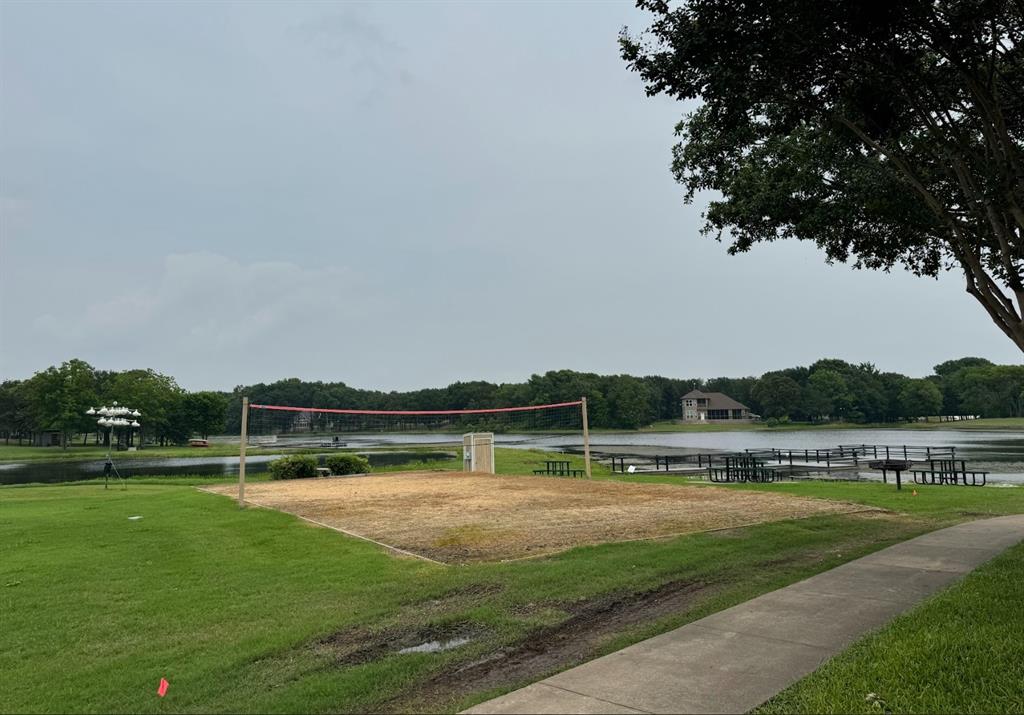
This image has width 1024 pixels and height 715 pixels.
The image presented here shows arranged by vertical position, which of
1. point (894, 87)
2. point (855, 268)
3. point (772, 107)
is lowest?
point (855, 268)

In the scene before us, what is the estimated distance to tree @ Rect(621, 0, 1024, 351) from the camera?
6.80 m

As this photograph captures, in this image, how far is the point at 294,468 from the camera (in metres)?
25.1

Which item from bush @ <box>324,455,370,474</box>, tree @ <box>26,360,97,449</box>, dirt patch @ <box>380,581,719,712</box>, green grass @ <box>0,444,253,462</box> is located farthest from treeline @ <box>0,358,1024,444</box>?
dirt patch @ <box>380,581,719,712</box>

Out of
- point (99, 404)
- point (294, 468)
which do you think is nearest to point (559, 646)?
point (294, 468)

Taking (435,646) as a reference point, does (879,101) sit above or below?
above

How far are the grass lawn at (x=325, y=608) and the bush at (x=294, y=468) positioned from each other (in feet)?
46.1

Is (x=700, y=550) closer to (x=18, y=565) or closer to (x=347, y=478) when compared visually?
(x=18, y=565)

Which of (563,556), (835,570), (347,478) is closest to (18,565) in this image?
(563,556)

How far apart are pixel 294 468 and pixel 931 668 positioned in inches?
949

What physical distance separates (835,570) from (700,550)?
1.77m

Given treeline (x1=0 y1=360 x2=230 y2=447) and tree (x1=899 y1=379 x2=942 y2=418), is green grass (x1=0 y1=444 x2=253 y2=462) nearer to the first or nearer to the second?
treeline (x1=0 y1=360 x2=230 y2=447)

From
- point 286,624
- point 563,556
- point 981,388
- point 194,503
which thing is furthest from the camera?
point 981,388

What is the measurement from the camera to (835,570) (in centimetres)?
700

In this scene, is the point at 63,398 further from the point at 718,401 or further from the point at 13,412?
the point at 718,401
